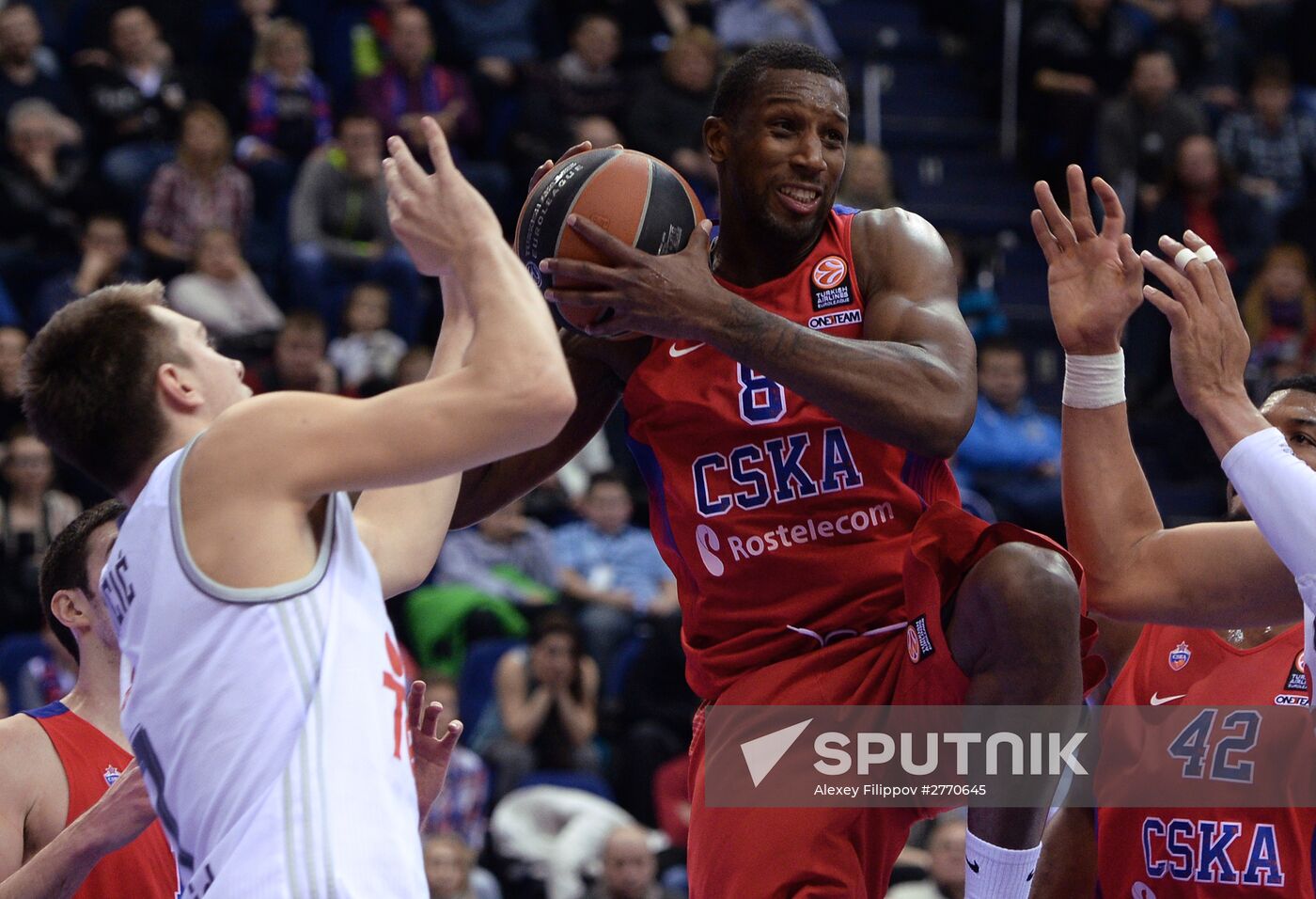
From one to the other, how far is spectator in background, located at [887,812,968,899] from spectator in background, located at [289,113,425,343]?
5.02 m

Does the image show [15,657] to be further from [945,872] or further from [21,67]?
[21,67]

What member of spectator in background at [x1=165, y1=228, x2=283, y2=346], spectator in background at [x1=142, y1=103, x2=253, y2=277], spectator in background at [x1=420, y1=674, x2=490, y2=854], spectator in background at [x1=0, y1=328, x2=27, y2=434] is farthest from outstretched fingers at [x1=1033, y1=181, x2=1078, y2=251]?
spectator in background at [x1=142, y1=103, x2=253, y2=277]

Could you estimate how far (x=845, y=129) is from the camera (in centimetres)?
435

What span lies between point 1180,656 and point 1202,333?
1251 millimetres

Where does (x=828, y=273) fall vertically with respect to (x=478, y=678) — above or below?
above

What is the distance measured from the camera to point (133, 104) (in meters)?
11.7

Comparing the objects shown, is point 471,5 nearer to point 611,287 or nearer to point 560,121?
point 560,121

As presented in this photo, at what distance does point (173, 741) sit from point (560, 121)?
10.1 metres

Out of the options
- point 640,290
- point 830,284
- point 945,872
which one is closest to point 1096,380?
point 830,284

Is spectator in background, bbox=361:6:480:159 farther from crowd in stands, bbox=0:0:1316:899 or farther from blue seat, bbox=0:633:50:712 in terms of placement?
blue seat, bbox=0:633:50:712

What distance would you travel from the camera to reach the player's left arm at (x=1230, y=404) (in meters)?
3.64

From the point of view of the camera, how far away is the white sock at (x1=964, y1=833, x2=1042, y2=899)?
13.5 ft

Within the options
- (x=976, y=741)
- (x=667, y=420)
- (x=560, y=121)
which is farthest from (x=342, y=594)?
(x=560, y=121)

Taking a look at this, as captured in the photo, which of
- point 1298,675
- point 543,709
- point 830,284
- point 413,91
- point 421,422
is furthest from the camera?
point 413,91
